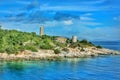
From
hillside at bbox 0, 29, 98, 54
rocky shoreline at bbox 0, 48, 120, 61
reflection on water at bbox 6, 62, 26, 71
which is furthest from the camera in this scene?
hillside at bbox 0, 29, 98, 54

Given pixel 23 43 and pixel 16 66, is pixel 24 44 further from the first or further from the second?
pixel 16 66

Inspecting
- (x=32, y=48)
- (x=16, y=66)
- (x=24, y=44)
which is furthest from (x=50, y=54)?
(x=16, y=66)

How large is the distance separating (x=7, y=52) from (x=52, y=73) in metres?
40.2

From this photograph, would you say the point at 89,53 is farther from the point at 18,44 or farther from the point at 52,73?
the point at 52,73

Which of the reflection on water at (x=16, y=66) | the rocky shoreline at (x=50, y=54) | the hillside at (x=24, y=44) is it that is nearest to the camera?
the reflection on water at (x=16, y=66)

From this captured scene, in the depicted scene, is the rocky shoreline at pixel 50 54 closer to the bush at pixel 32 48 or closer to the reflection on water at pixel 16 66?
the bush at pixel 32 48

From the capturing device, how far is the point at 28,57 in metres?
131

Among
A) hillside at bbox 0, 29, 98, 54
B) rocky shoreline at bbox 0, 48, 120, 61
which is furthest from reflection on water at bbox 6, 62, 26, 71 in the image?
hillside at bbox 0, 29, 98, 54

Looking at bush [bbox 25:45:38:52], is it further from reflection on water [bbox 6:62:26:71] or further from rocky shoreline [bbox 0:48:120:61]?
reflection on water [bbox 6:62:26:71]

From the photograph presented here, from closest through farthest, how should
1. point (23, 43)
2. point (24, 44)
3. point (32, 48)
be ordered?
point (32, 48)
point (24, 44)
point (23, 43)

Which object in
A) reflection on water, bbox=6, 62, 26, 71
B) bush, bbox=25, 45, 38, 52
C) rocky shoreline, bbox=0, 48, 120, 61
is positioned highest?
bush, bbox=25, 45, 38, 52

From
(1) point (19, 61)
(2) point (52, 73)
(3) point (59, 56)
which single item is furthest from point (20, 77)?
(3) point (59, 56)

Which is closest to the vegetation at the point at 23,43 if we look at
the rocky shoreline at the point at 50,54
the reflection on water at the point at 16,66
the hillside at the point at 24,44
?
the hillside at the point at 24,44

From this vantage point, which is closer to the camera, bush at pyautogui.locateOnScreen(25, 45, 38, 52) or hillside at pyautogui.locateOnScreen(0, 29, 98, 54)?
hillside at pyautogui.locateOnScreen(0, 29, 98, 54)
